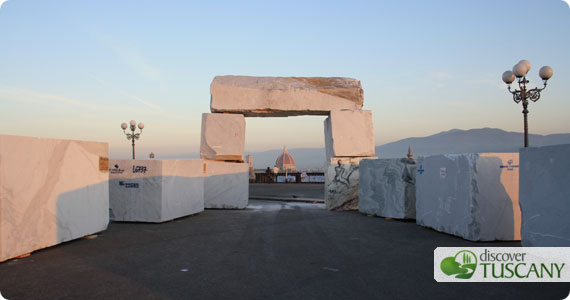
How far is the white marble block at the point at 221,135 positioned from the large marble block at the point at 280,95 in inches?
12.4

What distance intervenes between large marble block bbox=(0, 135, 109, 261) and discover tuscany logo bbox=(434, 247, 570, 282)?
5679 mm

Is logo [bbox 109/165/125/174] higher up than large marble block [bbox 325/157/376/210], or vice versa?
logo [bbox 109/165/125/174]

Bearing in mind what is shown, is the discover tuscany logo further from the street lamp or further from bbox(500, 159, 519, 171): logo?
the street lamp

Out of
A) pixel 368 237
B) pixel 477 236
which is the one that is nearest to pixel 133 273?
pixel 368 237

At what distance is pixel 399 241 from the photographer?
23.3 ft

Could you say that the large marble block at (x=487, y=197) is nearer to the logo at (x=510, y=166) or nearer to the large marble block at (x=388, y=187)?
the logo at (x=510, y=166)

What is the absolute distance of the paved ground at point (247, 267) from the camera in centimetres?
420

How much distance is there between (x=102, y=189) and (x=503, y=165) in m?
7.40

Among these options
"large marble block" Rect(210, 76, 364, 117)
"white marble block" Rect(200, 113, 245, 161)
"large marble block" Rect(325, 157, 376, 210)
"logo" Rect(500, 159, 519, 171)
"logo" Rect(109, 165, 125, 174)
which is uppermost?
"large marble block" Rect(210, 76, 364, 117)

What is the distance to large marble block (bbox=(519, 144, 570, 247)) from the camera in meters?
5.06

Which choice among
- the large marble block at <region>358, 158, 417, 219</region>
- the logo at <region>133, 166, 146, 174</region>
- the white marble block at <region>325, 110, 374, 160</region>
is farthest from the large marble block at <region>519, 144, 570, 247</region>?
the logo at <region>133, 166, 146, 174</region>

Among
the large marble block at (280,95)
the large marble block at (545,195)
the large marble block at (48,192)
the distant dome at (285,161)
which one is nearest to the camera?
the large marble block at (545,195)

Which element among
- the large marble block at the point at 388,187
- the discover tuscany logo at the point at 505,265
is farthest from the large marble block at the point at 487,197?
the large marble block at the point at 388,187

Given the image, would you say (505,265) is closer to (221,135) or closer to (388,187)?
(388,187)
